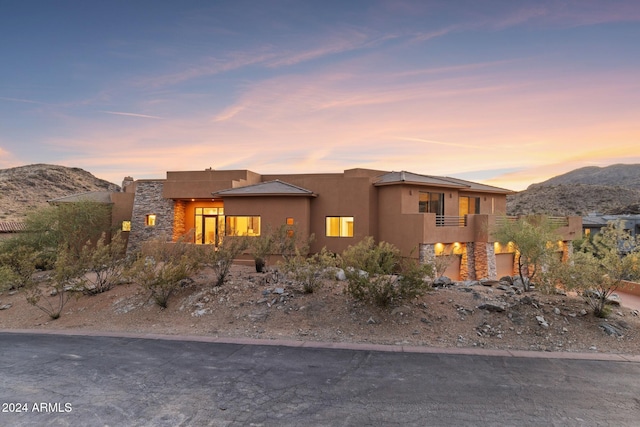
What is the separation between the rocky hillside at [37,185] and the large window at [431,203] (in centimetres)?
5351

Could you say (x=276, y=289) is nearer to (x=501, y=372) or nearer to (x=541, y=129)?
(x=501, y=372)

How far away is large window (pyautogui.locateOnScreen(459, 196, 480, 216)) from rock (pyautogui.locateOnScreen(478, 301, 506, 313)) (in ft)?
51.0

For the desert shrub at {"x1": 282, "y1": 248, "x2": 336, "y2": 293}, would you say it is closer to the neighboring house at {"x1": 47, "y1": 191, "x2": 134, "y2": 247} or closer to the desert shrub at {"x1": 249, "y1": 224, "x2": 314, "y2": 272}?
the desert shrub at {"x1": 249, "y1": 224, "x2": 314, "y2": 272}

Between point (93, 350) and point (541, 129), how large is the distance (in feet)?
101

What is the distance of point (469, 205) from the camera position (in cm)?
2458

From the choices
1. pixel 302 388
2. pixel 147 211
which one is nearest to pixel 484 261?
pixel 302 388

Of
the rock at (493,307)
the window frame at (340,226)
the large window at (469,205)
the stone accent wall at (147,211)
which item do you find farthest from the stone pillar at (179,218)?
the large window at (469,205)

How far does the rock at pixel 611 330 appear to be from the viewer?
27.3ft

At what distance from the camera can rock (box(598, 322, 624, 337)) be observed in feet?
27.3

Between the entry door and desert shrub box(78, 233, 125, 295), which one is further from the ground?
the entry door

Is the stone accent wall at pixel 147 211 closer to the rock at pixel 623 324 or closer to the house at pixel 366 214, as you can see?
the house at pixel 366 214

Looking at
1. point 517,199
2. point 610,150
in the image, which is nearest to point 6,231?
point 610,150

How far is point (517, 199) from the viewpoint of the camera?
65.8 meters

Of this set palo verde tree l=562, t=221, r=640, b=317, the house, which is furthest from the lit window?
palo verde tree l=562, t=221, r=640, b=317
